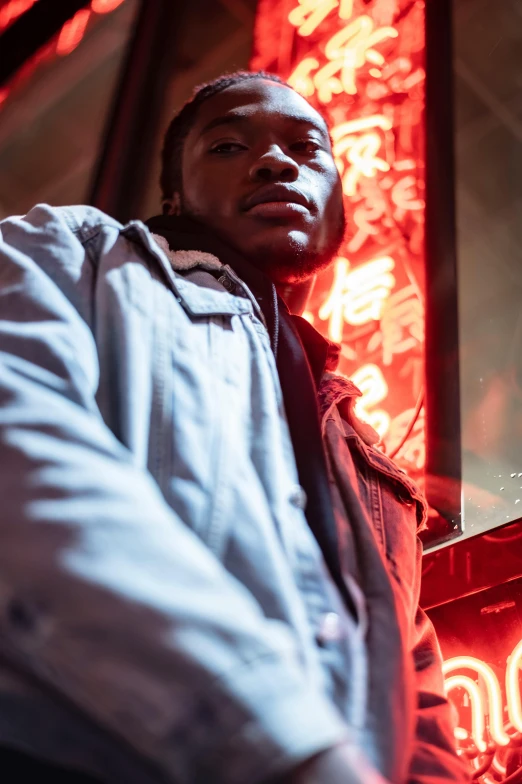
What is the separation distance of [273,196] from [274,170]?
7cm

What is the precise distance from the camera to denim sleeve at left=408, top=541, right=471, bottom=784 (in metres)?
0.80

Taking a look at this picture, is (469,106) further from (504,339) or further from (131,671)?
(131,671)

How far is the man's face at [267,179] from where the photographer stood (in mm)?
1093

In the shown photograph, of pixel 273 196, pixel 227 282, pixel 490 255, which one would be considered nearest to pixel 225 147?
pixel 273 196

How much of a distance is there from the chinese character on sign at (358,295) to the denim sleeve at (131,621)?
1487mm

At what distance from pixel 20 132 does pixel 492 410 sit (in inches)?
142

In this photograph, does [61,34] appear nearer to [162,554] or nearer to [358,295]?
[358,295]

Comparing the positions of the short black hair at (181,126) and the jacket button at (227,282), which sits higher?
the short black hair at (181,126)

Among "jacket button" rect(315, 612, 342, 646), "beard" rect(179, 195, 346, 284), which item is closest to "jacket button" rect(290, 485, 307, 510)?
"jacket button" rect(315, 612, 342, 646)

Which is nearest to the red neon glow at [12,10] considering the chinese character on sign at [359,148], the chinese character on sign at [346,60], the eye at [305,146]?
the chinese character on sign at [346,60]

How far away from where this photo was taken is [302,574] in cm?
61

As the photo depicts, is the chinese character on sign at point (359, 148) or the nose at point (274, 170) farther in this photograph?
the chinese character on sign at point (359, 148)

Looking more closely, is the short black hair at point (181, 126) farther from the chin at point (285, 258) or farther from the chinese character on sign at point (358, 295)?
the chinese character on sign at point (358, 295)

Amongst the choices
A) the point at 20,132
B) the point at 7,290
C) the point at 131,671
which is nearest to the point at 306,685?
the point at 131,671
